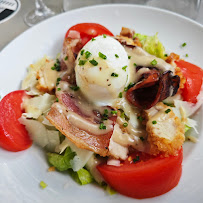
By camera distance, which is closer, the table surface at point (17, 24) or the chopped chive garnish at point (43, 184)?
the chopped chive garnish at point (43, 184)

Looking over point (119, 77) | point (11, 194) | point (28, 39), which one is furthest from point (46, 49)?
point (11, 194)

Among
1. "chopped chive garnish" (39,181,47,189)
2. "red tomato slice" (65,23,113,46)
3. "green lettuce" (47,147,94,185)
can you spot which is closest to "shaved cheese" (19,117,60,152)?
"green lettuce" (47,147,94,185)

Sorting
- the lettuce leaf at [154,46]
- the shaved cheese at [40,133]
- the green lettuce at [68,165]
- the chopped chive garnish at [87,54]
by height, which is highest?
the chopped chive garnish at [87,54]

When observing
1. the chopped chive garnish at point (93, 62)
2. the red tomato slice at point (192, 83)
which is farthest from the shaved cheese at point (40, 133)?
the red tomato slice at point (192, 83)

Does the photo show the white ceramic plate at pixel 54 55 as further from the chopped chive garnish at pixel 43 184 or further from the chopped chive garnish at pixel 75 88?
the chopped chive garnish at pixel 75 88

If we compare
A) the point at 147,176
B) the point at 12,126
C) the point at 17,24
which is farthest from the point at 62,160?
the point at 17,24

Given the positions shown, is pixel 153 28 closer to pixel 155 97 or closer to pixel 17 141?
pixel 155 97

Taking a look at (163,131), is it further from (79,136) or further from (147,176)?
(79,136)
